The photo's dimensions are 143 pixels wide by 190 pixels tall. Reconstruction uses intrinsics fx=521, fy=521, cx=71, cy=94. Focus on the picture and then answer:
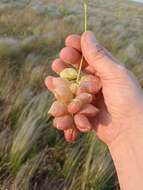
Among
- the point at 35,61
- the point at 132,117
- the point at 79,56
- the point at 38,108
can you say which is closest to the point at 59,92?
the point at 79,56

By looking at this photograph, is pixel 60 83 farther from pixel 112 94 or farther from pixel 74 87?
pixel 112 94

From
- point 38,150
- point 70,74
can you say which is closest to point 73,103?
point 70,74

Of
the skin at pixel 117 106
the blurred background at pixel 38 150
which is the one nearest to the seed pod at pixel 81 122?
the skin at pixel 117 106

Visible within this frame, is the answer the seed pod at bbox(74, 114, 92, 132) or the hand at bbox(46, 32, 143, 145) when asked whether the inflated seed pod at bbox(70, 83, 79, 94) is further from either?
the hand at bbox(46, 32, 143, 145)

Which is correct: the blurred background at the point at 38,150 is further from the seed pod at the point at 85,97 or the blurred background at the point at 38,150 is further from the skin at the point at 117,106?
the seed pod at the point at 85,97

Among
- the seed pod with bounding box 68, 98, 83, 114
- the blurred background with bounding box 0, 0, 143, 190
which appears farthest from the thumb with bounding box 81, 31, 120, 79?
the blurred background with bounding box 0, 0, 143, 190

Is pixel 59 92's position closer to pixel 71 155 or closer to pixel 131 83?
pixel 131 83
